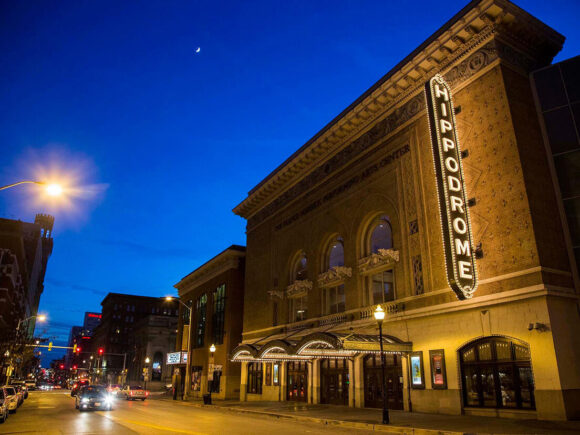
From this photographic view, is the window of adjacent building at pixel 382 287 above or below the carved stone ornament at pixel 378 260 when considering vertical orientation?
below

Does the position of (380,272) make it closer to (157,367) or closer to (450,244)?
(450,244)

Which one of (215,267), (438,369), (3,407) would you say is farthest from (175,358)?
(438,369)

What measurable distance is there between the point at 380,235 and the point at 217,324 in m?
31.3

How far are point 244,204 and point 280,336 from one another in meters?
16.5

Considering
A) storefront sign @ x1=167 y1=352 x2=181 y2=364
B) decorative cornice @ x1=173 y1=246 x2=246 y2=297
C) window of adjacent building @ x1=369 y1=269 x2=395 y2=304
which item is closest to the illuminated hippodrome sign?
window of adjacent building @ x1=369 y1=269 x2=395 y2=304

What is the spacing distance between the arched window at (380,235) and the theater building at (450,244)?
5.2 inches

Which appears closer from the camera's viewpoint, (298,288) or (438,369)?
(438,369)

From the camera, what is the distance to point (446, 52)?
2547 cm

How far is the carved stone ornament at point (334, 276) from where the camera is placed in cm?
3084

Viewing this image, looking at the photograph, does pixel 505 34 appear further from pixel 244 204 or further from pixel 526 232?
pixel 244 204

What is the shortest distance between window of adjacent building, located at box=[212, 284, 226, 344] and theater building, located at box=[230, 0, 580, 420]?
60.8 ft

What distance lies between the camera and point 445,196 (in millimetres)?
21828

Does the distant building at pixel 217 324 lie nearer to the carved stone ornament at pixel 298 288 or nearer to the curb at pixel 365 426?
the carved stone ornament at pixel 298 288

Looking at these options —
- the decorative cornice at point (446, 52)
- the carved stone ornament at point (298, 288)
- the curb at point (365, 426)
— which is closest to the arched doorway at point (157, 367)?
the carved stone ornament at point (298, 288)
